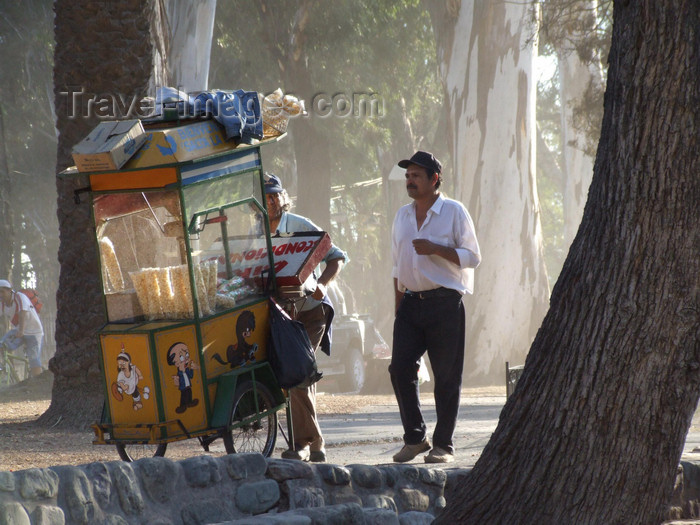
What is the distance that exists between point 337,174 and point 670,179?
30.6 metres

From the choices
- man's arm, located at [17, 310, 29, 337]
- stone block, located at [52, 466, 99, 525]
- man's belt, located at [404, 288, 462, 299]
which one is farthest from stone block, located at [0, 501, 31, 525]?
man's arm, located at [17, 310, 29, 337]

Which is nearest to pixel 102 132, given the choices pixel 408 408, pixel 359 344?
pixel 408 408

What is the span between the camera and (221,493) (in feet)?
17.3

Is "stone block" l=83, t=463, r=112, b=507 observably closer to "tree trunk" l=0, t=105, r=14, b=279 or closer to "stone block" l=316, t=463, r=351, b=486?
"stone block" l=316, t=463, r=351, b=486

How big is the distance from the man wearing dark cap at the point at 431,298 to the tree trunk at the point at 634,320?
1770 mm

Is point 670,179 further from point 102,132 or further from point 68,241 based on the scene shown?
point 68,241

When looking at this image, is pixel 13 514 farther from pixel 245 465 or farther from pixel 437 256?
pixel 437 256

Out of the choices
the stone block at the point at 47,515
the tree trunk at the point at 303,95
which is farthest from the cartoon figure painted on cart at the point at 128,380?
the tree trunk at the point at 303,95

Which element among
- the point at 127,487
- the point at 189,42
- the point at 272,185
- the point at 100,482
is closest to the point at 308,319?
the point at 272,185

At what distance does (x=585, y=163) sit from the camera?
3203 centimetres

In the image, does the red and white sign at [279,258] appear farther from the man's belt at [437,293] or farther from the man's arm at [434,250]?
the man's belt at [437,293]

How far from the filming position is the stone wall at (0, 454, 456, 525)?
426 centimetres

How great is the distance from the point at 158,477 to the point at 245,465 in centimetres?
62

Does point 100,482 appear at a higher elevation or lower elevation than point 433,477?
higher
